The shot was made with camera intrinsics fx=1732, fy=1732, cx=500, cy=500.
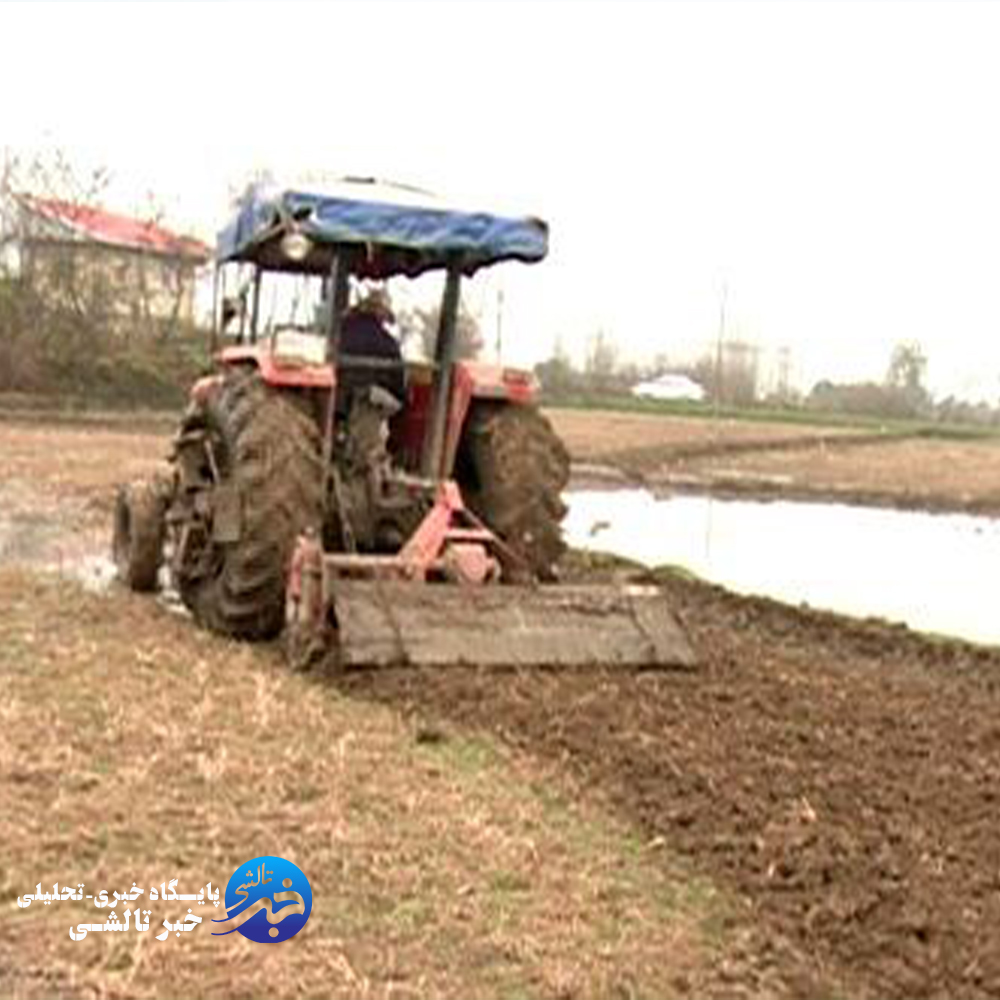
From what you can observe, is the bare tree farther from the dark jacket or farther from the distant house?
the distant house

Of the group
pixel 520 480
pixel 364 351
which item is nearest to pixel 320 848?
pixel 520 480

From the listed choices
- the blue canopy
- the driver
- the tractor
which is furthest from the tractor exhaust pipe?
the driver

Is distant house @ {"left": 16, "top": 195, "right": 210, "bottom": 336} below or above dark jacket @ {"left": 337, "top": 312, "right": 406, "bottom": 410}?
above

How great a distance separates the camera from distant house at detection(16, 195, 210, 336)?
46406mm

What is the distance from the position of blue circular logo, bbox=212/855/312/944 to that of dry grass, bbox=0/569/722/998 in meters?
0.06

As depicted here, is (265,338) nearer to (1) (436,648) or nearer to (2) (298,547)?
(2) (298,547)

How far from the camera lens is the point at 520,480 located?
33.2ft

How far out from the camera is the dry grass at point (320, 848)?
181 inches

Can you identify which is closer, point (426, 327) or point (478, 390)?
point (478, 390)

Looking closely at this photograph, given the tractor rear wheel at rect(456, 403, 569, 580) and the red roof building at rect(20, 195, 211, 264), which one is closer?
the tractor rear wheel at rect(456, 403, 569, 580)

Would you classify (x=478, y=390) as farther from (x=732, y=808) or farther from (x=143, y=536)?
(x=732, y=808)

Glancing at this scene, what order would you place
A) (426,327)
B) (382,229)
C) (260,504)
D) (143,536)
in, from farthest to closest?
1. (143,536)
2. (426,327)
3. (382,229)
4. (260,504)

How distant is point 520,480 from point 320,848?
15.8ft

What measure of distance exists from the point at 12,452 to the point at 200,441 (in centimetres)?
1660
